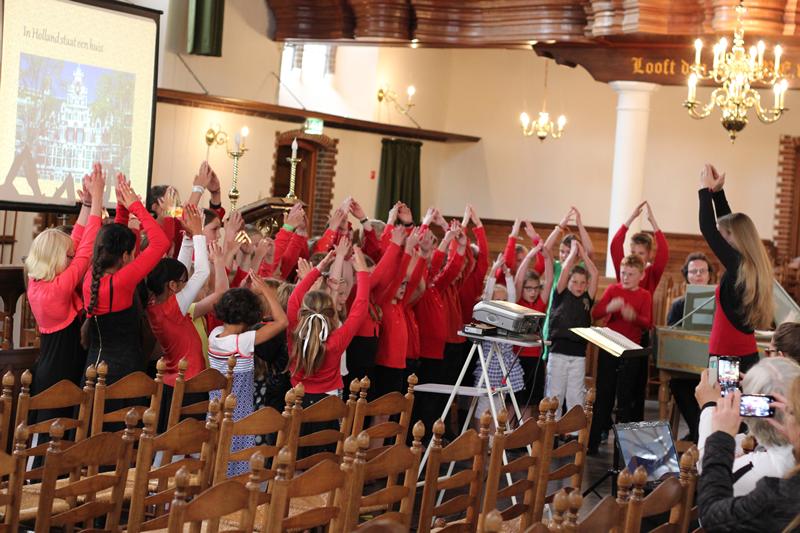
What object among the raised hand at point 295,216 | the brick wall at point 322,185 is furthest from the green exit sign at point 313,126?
the raised hand at point 295,216

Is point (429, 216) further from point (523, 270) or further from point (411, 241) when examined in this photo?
point (411, 241)

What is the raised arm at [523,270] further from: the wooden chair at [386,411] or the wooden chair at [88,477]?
the wooden chair at [88,477]

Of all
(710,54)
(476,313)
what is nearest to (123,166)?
(476,313)

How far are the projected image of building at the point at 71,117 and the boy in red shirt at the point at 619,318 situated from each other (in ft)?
11.5

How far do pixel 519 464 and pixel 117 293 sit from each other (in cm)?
206

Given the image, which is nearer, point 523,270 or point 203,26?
point 523,270

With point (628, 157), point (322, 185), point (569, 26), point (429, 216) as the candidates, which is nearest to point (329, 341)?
point (429, 216)

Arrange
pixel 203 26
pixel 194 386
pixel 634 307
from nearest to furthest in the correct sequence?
pixel 194 386
pixel 634 307
pixel 203 26

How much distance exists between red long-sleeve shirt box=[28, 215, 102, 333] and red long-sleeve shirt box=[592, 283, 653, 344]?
3701mm

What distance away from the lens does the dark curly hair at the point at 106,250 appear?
507 centimetres

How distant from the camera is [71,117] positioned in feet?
25.0

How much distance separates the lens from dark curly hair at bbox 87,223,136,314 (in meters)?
5.07

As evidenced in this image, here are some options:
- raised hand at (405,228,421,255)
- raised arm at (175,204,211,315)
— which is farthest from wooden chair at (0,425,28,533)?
raised hand at (405,228,421,255)

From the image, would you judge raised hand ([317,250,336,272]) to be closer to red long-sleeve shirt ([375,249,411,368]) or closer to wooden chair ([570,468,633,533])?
red long-sleeve shirt ([375,249,411,368])
